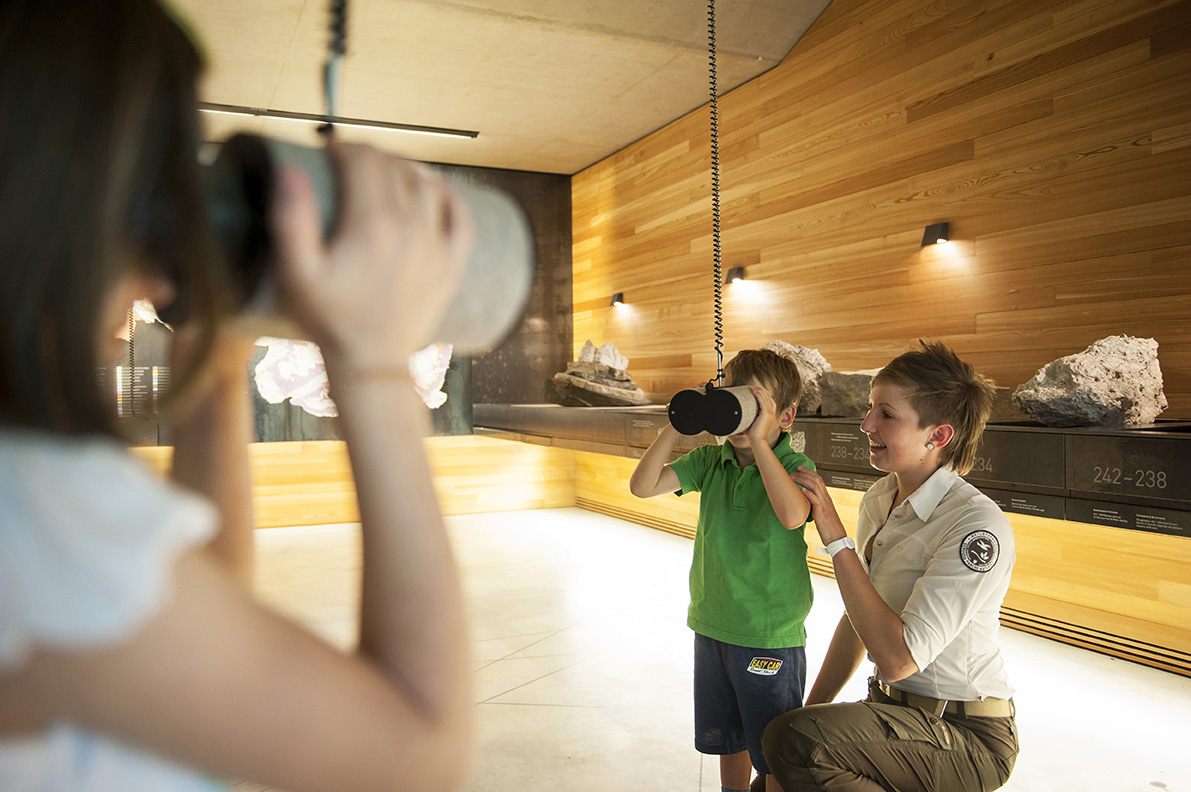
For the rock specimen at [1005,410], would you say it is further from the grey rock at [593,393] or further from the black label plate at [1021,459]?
the grey rock at [593,393]

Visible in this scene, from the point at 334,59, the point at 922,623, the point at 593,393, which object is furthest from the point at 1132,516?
the point at 593,393

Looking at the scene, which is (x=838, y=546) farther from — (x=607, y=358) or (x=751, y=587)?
(x=607, y=358)

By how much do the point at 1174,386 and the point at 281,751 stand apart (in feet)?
12.2

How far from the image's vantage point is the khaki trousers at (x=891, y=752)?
1498 millimetres

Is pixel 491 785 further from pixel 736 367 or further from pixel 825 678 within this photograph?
pixel 736 367

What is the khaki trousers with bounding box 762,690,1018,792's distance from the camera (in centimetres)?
150

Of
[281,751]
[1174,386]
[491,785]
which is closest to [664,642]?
[491,785]

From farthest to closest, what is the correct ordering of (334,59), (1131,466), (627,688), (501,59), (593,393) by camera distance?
(593,393) → (501,59) → (627,688) → (1131,466) → (334,59)

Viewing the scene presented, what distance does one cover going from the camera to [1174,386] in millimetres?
3250

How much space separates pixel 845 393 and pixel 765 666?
212 cm

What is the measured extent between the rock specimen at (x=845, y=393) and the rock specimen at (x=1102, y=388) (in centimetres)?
74

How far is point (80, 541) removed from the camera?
0.33m

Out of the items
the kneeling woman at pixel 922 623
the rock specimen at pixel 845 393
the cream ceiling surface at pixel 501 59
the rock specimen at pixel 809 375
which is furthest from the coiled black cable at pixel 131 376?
the cream ceiling surface at pixel 501 59

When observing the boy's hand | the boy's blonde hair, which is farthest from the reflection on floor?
the boy's blonde hair
